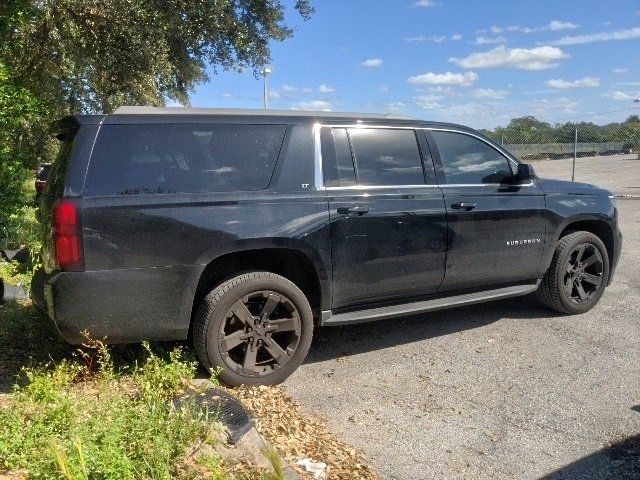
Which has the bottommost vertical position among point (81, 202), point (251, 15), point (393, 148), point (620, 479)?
point (620, 479)

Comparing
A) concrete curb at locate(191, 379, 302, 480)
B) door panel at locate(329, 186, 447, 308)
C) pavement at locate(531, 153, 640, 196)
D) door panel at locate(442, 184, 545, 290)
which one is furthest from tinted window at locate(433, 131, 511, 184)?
pavement at locate(531, 153, 640, 196)

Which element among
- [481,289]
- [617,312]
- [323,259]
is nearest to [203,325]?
[323,259]

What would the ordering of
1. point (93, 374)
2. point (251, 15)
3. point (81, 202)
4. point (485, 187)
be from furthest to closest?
1. point (251, 15)
2. point (485, 187)
3. point (93, 374)
4. point (81, 202)

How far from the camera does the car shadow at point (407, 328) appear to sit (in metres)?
5.07

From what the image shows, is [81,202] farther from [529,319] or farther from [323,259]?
[529,319]

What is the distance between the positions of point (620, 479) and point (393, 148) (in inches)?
109

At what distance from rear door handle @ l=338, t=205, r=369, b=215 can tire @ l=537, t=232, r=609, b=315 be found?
2218mm

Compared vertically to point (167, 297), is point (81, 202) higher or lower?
higher

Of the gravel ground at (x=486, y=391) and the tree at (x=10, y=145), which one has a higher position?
the tree at (x=10, y=145)

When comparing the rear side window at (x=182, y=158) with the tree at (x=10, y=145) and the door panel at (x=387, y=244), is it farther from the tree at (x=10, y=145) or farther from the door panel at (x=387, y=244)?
the tree at (x=10, y=145)

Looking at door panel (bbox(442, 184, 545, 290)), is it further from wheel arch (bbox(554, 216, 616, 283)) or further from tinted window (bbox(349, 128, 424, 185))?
wheel arch (bbox(554, 216, 616, 283))

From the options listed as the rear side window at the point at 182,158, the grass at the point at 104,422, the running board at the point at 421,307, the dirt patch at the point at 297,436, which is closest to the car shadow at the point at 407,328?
the running board at the point at 421,307

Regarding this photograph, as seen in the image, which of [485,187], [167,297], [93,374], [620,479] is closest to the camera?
[620,479]

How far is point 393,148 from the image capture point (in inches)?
188
